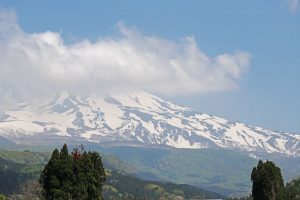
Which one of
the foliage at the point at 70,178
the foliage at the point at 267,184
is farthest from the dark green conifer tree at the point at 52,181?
the foliage at the point at 267,184

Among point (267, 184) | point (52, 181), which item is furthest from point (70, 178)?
point (267, 184)

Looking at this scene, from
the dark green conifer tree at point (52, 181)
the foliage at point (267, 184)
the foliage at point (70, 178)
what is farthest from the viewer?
the foliage at point (267, 184)

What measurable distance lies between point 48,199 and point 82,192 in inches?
297

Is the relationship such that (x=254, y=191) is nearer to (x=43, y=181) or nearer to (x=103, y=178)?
(x=103, y=178)

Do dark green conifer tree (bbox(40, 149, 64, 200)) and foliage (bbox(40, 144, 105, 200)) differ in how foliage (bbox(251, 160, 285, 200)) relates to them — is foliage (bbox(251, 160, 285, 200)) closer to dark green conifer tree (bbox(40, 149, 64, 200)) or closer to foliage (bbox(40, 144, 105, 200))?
foliage (bbox(40, 144, 105, 200))

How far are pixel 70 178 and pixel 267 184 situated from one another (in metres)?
57.2

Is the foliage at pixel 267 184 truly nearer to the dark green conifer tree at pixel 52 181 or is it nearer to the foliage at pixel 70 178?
the foliage at pixel 70 178

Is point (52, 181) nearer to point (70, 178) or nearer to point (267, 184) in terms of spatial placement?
point (70, 178)

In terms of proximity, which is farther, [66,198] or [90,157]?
[90,157]

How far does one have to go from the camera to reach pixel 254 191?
16750 centimetres

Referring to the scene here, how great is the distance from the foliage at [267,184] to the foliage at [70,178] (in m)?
48.7

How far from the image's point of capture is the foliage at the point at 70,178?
431 ft

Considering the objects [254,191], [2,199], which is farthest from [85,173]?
[254,191]

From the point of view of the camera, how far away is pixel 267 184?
6476 inches
